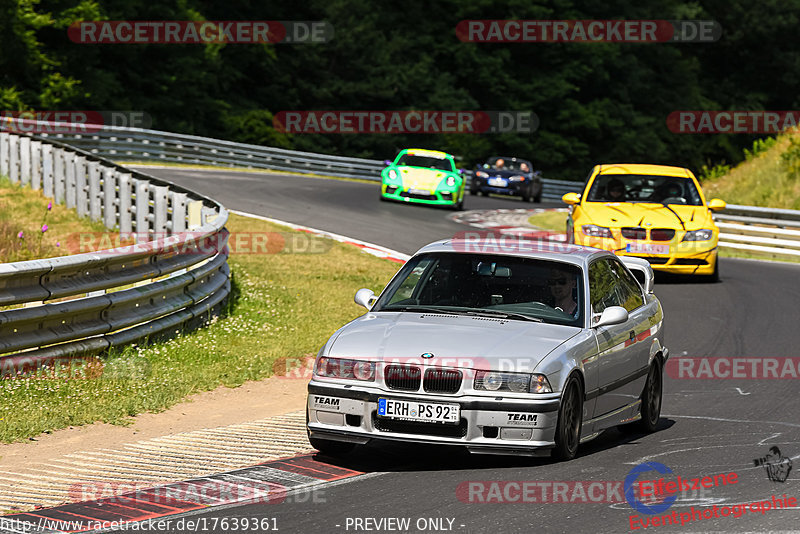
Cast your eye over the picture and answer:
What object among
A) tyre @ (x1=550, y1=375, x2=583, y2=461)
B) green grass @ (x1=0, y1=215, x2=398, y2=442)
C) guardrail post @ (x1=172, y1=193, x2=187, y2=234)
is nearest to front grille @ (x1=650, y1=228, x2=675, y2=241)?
green grass @ (x1=0, y1=215, x2=398, y2=442)

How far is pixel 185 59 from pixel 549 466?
1689 inches

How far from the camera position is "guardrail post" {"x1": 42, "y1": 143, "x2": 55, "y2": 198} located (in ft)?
73.4

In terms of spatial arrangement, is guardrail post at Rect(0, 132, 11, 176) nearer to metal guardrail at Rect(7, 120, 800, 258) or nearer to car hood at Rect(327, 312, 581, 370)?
metal guardrail at Rect(7, 120, 800, 258)

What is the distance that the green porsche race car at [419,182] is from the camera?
30969mm

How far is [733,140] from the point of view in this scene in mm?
76312

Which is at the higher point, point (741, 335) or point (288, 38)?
point (288, 38)

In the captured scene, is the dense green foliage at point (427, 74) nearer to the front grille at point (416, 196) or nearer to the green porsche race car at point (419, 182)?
the green porsche race car at point (419, 182)

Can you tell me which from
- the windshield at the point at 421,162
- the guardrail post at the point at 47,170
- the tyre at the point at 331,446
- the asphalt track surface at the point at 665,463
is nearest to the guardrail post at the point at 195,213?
the guardrail post at the point at 47,170

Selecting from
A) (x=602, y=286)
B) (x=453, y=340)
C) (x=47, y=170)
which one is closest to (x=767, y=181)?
(x=47, y=170)

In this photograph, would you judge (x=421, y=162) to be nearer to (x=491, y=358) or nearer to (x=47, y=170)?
(x=47, y=170)

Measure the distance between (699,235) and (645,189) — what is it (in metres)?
1.16

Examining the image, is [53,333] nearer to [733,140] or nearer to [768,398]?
[768,398]

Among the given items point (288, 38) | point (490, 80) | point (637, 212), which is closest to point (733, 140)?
point (490, 80)

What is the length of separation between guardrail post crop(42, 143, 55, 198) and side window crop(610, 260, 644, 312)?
1494 cm
